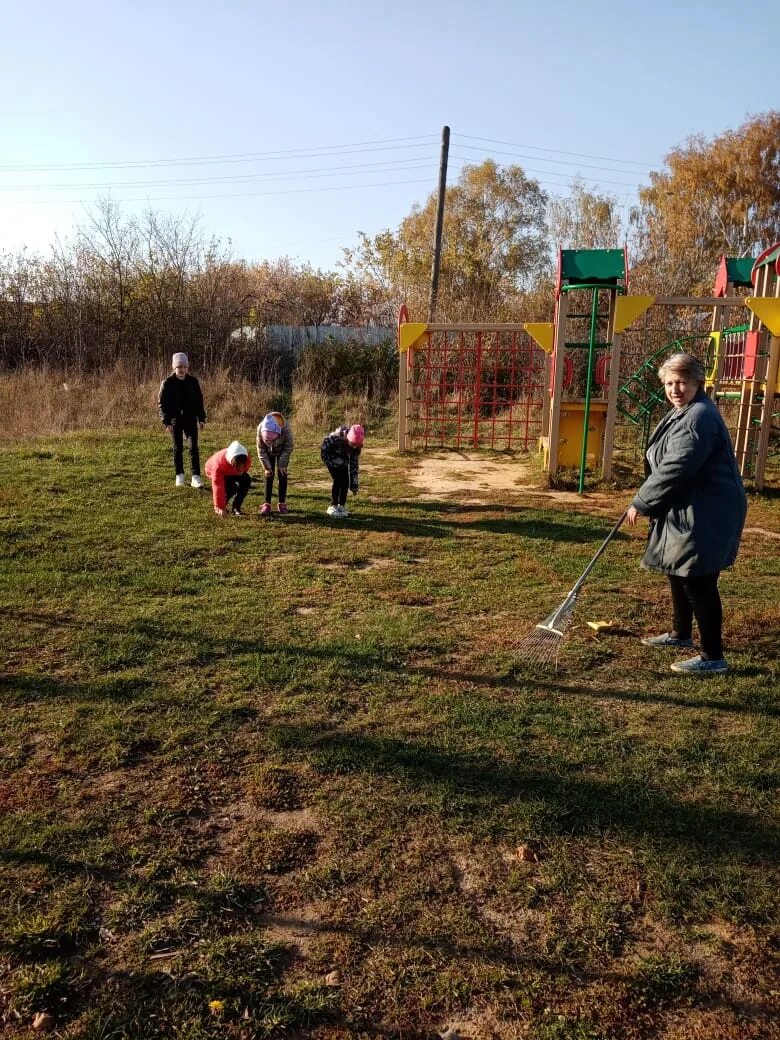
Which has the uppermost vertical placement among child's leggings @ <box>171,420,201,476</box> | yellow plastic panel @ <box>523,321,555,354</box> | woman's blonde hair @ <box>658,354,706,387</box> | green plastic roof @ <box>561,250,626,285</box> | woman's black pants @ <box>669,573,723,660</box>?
green plastic roof @ <box>561,250,626,285</box>

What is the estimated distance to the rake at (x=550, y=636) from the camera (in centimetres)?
445

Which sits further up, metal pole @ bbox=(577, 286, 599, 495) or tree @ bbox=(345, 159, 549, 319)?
tree @ bbox=(345, 159, 549, 319)

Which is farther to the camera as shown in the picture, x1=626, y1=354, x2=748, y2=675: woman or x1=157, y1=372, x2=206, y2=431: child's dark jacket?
x1=157, y1=372, x2=206, y2=431: child's dark jacket

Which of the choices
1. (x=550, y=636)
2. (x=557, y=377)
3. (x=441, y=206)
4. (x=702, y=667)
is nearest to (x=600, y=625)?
(x=550, y=636)

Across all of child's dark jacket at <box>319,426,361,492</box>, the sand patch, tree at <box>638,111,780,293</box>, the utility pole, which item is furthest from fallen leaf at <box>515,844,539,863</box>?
tree at <box>638,111,780,293</box>

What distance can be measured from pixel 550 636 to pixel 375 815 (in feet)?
7.06

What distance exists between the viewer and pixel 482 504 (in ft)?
29.5

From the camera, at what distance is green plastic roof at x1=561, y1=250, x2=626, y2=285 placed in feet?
31.2

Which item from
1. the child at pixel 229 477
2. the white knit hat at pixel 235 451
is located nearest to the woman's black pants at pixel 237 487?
the child at pixel 229 477

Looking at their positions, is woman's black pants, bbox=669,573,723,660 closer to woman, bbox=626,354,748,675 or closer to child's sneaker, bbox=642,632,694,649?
woman, bbox=626,354,748,675

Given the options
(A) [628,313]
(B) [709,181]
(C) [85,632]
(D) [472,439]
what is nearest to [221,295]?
(D) [472,439]

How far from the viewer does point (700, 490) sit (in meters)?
4.04

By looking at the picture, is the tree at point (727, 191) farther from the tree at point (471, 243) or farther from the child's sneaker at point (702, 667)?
the child's sneaker at point (702, 667)

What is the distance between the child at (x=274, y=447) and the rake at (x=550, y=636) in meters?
3.76
